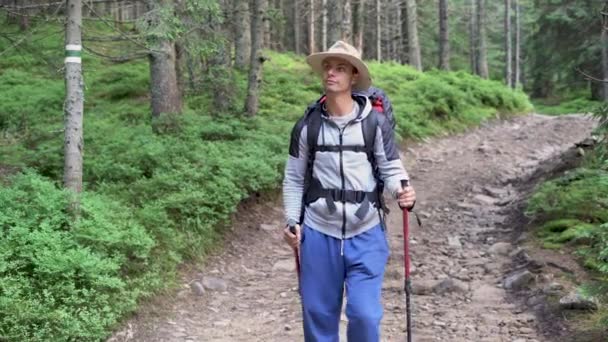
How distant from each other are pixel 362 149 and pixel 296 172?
1.49 ft

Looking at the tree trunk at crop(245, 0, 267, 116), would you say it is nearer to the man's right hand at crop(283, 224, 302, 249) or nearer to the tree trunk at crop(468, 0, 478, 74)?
the man's right hand at crop(283, 224, 302, 249)

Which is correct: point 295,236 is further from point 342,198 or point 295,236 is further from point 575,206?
point 575,206

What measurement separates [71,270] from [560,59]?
24609 millimetres

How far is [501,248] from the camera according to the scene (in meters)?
7.95

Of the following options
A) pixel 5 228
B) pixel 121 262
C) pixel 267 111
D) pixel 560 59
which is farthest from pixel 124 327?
pixel 560 59

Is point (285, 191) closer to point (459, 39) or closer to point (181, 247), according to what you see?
point (181, 247)

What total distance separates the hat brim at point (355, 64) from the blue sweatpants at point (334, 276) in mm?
894

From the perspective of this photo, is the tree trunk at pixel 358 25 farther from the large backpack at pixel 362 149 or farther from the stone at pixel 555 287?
the large backpack at pixel 362 149

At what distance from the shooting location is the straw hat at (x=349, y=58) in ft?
12.3

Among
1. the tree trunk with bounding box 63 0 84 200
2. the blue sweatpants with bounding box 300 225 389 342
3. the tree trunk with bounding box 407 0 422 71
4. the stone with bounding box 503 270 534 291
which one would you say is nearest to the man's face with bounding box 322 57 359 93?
the blue sweatpants with bounding box 300 225 389 342

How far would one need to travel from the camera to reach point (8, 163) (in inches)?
348

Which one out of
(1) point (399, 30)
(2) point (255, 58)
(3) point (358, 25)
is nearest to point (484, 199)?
(2) point (255, 58)

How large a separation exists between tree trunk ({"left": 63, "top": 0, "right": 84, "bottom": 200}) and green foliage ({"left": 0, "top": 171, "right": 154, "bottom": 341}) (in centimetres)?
24

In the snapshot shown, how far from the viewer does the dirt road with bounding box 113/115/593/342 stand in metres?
5.72
